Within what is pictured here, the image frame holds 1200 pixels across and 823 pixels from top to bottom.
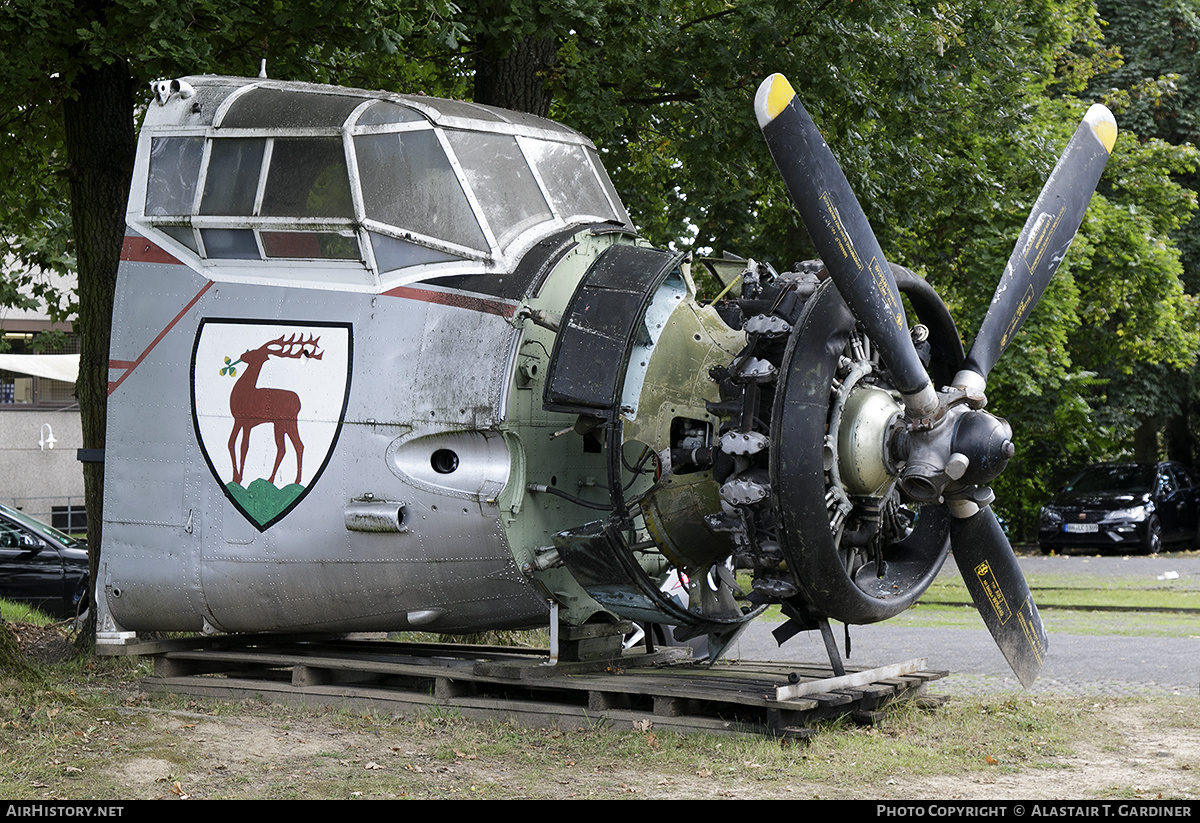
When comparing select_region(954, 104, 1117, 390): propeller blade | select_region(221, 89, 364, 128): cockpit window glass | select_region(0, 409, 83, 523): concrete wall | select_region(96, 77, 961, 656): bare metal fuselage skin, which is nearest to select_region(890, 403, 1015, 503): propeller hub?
select_region(96, 77, 961, 656): bare metal fuselage skin

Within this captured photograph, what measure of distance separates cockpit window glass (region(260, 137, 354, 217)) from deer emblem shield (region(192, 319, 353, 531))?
743 millimetres

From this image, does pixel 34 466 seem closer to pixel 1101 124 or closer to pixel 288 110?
pixel 288 110

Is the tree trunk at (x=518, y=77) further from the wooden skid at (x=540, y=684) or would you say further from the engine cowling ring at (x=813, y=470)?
the engine cowling ring at (x=813, y=470)

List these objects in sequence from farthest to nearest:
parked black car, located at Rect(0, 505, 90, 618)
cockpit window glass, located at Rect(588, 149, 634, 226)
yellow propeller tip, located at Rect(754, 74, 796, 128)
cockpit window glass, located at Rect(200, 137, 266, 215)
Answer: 1. parked black car, located at Rect(0, 505, 90, 618)
2. cockpit window glass, located at Rect(588, 149, 634, 226)
3. cockpit window glass, located at Rect(200, 137, 266, 215)
4. yellow propeller tip, located at Rect(754, 74, 796, 128)

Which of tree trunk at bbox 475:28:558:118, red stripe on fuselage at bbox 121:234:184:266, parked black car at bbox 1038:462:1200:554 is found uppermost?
tree trunk at bbox 475:28:558:118

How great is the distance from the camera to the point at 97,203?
10414 millimetres

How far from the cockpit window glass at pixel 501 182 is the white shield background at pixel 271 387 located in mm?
1189

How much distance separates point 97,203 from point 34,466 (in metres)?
19.6

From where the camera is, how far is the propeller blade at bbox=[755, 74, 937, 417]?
21.3ft

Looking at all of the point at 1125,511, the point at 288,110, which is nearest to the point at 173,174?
the point at 288,110

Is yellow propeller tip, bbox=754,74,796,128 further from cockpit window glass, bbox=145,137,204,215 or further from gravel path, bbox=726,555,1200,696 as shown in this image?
gravel path, bbox=726,555,1200,696

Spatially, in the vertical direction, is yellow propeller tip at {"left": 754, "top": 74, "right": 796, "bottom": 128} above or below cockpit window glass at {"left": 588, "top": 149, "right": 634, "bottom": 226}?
above

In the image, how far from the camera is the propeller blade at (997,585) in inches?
306

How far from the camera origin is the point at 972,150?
49.8 ft
